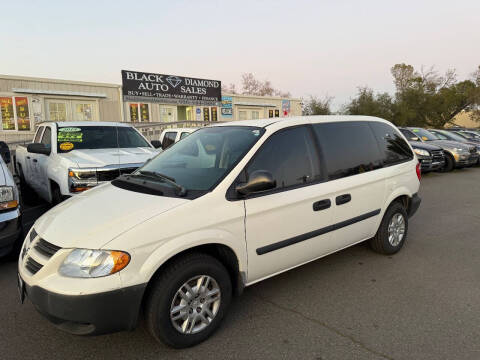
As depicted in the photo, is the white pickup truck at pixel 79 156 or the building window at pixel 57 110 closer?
the white pickup truck at pixel 79 156

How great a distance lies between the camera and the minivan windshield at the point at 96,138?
6297 mm

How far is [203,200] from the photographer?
8.45 ft

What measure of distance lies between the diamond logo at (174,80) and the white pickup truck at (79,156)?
1168cm

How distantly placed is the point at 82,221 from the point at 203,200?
0.88 metres

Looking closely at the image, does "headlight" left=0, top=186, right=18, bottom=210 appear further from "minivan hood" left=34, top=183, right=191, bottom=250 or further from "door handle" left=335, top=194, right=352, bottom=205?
"door handle" left=335, top=194, right=352, bottom=205

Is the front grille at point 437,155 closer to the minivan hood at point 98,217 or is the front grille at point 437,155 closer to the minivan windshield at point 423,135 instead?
the minivan windshield at point 423,135

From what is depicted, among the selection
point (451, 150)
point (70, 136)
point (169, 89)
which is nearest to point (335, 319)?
point (70, 136)

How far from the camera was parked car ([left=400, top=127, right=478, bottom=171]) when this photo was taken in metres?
12.5

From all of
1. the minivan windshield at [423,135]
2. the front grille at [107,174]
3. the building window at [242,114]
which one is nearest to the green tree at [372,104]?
the building window at [242,114]

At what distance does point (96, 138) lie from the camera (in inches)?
260

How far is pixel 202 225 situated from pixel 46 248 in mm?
1089

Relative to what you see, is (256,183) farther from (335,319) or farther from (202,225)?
(335,319)

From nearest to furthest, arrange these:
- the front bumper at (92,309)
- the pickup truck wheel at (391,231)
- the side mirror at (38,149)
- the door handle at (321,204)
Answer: the front bumper at (92,309)
the door handle at (321,204)
the pickup truck wheel at (391,231)
the side mirror at (38,149)

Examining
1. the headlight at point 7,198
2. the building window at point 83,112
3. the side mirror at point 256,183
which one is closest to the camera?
the side mirror at point 256,183
